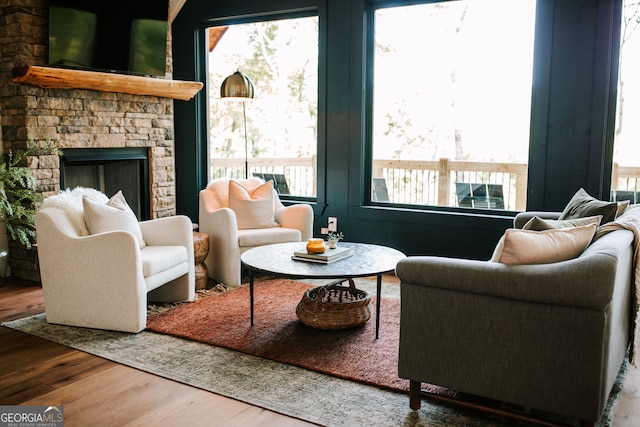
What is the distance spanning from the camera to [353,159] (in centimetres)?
542

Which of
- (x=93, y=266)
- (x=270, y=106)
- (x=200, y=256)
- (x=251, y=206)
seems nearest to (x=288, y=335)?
(x=93, y=266)

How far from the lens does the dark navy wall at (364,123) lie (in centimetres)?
432

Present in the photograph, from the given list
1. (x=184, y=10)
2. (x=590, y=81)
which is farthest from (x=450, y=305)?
(x=184, y=10)

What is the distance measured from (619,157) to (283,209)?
268 centimetres

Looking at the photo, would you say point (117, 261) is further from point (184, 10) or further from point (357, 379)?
point (184, 10)

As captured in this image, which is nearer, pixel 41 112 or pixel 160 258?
pixel 160 258

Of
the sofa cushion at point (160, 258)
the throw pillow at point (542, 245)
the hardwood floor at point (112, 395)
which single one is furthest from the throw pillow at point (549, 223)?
the sofa cushion at point (160, 258)

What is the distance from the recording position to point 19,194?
461 cm

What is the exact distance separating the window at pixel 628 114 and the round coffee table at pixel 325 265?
76.3 inches

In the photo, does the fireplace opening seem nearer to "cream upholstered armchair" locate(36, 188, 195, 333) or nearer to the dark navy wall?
the dark navy wall

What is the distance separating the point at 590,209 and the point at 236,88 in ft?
10.4

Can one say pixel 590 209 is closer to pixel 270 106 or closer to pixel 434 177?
pixel 434 177

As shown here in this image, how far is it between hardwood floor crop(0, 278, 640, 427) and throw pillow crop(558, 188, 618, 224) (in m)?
0.82

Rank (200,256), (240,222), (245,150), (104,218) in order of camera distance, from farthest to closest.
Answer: (245,150), (240,222), (200,256), (104,218)
